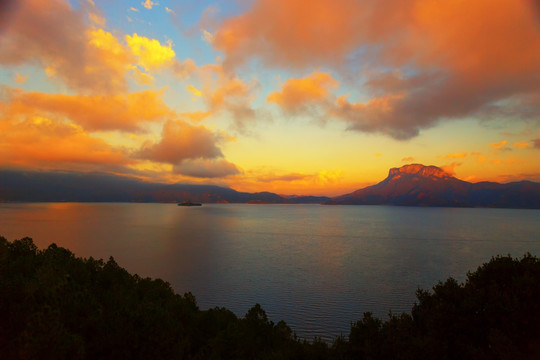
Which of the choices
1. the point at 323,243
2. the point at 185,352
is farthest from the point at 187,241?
the point at 185,352

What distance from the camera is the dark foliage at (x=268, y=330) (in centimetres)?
2000

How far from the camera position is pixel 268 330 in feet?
91.9

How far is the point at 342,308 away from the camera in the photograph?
47.6 metres

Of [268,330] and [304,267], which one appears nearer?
[268,330]

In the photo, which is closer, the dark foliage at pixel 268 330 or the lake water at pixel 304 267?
the dark foliage at pixel 268 330

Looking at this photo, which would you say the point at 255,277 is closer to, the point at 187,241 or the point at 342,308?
the point at 342,308

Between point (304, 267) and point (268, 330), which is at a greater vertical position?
point (268, 330)

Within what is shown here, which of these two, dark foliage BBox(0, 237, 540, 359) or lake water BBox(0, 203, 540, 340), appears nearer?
dark foliage BBox(0, 237, 540, 359)

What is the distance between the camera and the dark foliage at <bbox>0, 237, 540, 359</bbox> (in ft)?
65.6

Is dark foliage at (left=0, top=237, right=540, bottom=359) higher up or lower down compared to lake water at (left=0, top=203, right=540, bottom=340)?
higher up

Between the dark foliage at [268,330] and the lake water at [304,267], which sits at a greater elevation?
the dark foliage at [268,330]

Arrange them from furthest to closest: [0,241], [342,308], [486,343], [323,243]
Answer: [323,243]
[342,308]
[0,241]
[486,343]

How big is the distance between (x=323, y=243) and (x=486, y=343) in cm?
9465

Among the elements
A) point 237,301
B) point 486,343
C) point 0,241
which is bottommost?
point 237,301
